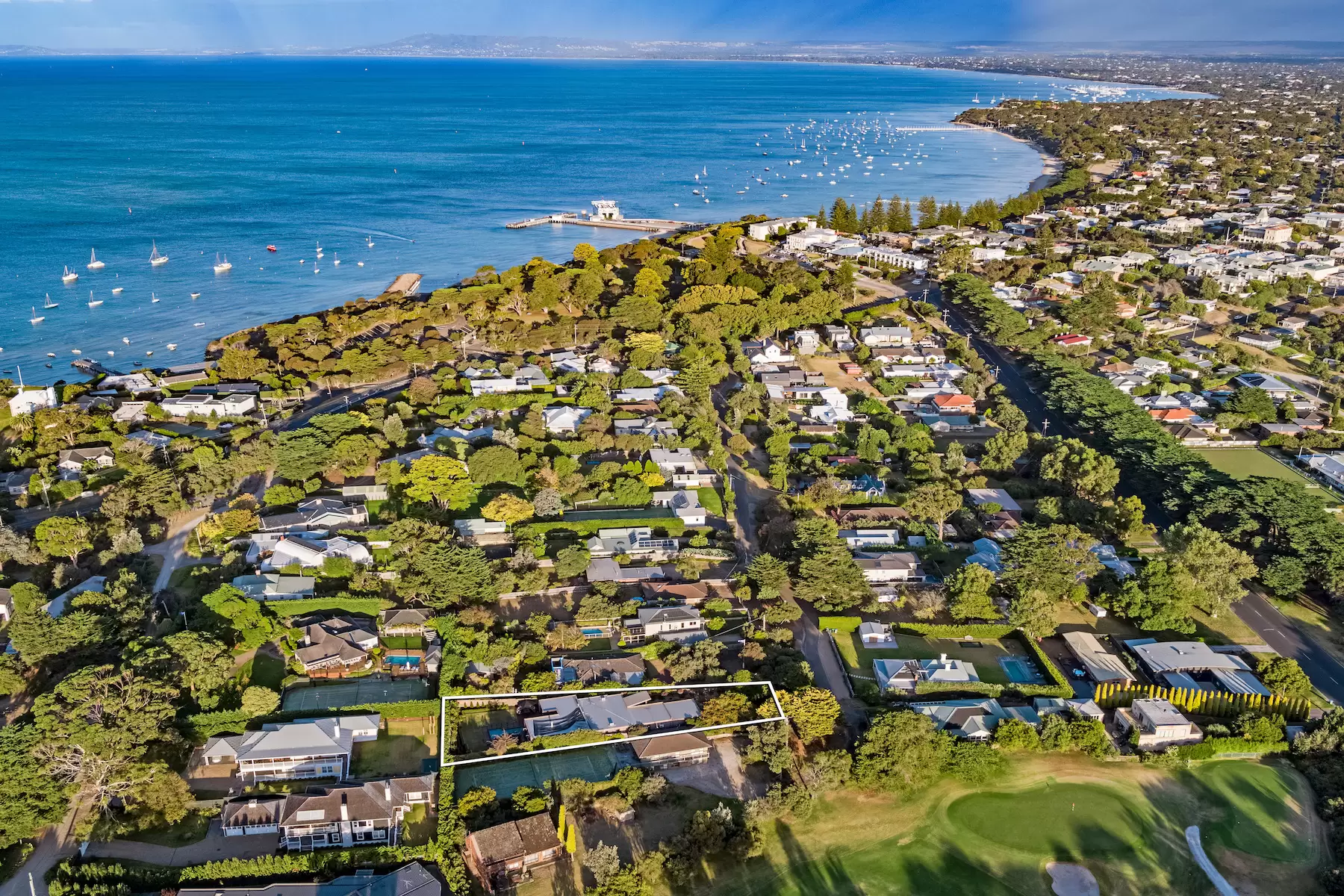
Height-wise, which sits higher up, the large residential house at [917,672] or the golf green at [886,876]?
the large residential house at [917,672]

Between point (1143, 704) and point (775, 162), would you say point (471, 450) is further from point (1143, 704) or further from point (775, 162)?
point (775, 162)

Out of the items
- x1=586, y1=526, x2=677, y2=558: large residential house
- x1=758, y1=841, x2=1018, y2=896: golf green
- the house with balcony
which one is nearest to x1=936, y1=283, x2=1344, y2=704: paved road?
x1=758, y1=841, x2=1018, y2=896: golf green

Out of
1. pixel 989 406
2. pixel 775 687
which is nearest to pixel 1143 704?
pixel 775 687

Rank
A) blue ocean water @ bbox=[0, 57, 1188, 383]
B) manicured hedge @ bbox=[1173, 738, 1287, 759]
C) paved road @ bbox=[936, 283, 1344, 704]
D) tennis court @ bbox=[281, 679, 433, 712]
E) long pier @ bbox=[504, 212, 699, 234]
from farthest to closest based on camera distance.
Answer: long pier @ bbox=[504, 212, 699, 234] → blue ocean water @ bbox=[0, 57, 1188, 383] → paved road @ bbox=[936, 283, 1344, 704] → tennis court @ bbox=[281, 679, 433, 712] → manicured hedge @ bbox=[1173, 738, 1287, 759]

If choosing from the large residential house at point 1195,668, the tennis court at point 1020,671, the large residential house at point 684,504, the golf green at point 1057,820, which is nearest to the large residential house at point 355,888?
the golf green at point 1057,820

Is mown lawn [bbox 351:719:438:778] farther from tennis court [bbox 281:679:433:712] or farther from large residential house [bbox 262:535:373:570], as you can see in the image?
large residential house [bbox 262:535:373:570]

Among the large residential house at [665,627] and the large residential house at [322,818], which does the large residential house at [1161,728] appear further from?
the large residential house at [322,818]

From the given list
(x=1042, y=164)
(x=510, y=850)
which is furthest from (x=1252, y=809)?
(x=1042, y=164)
